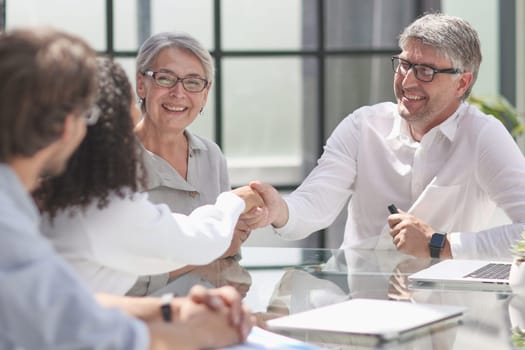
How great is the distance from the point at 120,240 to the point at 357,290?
73 cm

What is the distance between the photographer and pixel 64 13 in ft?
15.9

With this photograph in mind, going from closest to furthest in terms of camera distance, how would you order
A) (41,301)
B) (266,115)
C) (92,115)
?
(41,301) → (92,115) → (266,115)

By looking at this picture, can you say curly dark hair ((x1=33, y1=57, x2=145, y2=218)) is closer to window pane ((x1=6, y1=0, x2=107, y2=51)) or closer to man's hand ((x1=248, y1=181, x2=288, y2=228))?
man's hand ((x1=248, y1=181, x2=288, y2=228))

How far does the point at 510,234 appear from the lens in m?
2.69

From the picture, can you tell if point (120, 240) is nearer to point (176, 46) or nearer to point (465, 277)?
point (465, 277)

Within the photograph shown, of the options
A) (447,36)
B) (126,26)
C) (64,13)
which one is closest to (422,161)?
(447,36)

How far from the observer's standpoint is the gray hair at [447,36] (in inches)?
115

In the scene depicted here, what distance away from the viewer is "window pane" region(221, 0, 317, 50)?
500 centimetres

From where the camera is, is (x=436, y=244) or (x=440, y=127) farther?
(x=440, y=127)

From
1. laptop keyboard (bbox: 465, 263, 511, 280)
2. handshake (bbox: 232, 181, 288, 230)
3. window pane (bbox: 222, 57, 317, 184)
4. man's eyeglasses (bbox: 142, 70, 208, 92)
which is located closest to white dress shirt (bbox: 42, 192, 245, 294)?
laptop keyboard (bbox: 465, 263, 511, 280)

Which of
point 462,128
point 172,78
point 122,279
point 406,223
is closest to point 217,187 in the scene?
point 172,78

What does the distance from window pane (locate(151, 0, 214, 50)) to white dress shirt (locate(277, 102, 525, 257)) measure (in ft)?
6.46

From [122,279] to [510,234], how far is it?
4.89 ft

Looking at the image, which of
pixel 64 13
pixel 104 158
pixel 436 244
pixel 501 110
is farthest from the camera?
pixel 64 13
